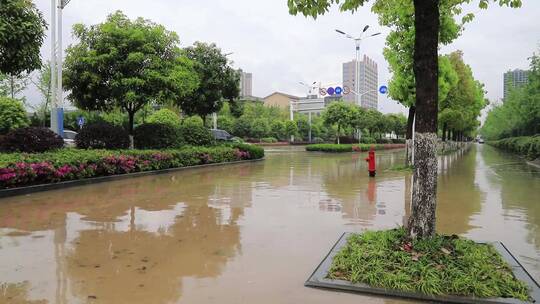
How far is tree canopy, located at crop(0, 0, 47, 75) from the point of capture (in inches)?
A: 429

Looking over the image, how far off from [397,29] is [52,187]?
13239 millimetres

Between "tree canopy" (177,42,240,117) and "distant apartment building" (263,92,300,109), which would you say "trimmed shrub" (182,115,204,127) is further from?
"distant apartment building" (263,92,300,109)

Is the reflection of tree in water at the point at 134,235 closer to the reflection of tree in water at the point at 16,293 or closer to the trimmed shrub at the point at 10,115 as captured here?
the reflection of tree in water at the point at 16,293

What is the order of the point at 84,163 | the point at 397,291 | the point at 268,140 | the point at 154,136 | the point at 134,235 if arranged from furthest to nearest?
the point at 268,140, the point at 154,136, the point at 84,163, the point at 134,235, the point at 397,291

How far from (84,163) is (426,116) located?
1033cm

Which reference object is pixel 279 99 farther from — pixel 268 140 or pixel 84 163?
pixel 84 163

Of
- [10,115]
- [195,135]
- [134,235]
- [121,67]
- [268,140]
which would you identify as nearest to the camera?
[134,235]

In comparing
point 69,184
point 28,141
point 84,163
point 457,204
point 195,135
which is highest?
point 195,135

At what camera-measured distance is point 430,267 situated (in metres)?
4.65

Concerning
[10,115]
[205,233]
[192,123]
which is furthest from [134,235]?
[10,115]

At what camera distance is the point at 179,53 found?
1828cm

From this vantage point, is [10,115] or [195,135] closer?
[195,135]

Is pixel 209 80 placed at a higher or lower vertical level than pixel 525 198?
higher

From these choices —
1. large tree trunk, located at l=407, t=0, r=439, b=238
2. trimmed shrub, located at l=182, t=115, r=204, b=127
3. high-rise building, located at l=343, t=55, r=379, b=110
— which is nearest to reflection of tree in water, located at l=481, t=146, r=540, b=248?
large tree trunk, located at l=407, t=0, r=439, b=238
